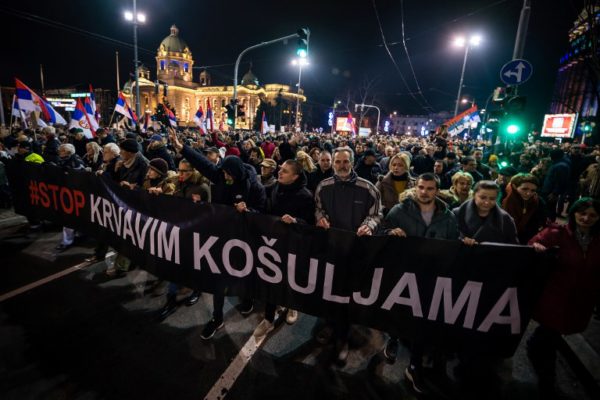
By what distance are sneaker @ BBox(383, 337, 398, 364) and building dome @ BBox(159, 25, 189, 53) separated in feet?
346

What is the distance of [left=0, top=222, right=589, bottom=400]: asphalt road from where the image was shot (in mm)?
2779

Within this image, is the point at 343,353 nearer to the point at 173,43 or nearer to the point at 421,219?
the point at 421,219

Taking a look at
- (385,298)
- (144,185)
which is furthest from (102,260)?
(385,298)

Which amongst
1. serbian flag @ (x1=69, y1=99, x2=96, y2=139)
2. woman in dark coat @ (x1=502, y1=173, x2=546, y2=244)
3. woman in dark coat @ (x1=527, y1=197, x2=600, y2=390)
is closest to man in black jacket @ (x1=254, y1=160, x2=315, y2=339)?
woman in dark coat @ (x1=527, y1=197, x2=600, y2=390)

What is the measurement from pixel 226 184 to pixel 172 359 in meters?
1.94

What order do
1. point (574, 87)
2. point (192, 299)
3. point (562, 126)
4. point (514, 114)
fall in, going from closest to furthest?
point (192, 299) < point (514, 114) < point (562, 126) < point (574, 87)

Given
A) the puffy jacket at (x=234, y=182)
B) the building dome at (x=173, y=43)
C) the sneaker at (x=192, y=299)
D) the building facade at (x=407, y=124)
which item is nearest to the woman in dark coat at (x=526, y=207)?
the puffy jacket at (x=234, y=182)

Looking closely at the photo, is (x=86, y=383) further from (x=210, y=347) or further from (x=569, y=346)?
(x=569, y=346)

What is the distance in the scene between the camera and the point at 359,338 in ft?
12.0

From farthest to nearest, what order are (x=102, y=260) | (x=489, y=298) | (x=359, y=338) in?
(x=102, y=260)
(x=359, y=338)
(x=489, y=298)

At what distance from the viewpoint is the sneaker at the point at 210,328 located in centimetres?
346

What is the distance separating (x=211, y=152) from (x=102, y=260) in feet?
8.44

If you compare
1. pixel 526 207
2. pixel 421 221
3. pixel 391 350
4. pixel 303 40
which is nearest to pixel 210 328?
pixel 391 350

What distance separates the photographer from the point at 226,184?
12.4 ft
